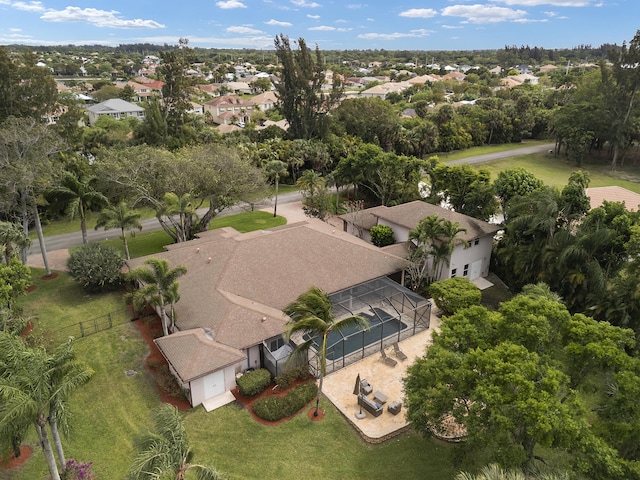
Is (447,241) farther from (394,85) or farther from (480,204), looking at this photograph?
(394,85)

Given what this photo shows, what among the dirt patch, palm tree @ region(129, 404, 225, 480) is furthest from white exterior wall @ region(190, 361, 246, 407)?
palm tree @ region(129, 404, 225, 480)

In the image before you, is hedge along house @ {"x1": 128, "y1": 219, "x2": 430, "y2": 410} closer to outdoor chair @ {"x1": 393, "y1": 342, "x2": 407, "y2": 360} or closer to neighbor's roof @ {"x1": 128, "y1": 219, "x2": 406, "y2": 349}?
neighbor's roof @ {"x1": 128, "y1": 219, "x2": 406, "y2": 349}

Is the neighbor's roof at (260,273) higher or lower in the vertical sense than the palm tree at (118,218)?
lower

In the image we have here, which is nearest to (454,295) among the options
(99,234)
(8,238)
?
(8,238)

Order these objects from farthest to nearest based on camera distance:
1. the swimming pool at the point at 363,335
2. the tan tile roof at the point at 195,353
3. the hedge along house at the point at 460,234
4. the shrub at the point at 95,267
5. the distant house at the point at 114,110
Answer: the distant house at the point at 114,110
the hedge along house at the point at 460,234
the shrub at the point at 95,267
the swimming pool at the point at 363,335
the tan tile roof at the point at 195,353

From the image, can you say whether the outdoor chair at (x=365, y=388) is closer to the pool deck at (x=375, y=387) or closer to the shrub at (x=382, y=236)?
the pool deck at (x=375, y=387)

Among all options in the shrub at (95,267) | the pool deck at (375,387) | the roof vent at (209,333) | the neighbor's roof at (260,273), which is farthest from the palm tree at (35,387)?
the shrub at (95,267)
